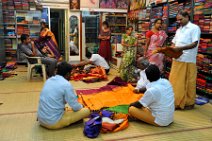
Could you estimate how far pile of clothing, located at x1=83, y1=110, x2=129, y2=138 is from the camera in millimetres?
2725

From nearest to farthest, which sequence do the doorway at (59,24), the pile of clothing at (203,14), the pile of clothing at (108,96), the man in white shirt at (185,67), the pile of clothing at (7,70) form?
the man in white shirt at (185,67) → the pile of clothing at (108,96) → the pile of clothing at (203,14) → the pile of clothing at (7,70) → the doorway at (59,24)

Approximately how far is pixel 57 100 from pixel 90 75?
9.95 ft

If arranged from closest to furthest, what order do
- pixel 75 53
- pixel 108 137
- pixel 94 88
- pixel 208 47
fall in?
1. pixel 108 137
2. pixel 208 47
3. pixel 94 88
4. pixel 75 53

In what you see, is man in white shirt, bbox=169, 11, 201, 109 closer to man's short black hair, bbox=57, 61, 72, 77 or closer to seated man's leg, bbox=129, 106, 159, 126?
seated man's leg, bbox=129, 106, 159, 126

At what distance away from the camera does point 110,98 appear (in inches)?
158

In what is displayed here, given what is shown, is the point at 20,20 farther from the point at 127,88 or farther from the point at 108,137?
the point at 108,137

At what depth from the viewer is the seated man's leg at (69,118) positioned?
2832mm

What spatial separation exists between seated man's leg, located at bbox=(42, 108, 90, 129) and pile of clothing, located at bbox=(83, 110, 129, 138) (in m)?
0.12

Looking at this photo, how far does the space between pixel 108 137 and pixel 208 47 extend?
2676mm

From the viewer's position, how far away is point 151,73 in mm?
2855

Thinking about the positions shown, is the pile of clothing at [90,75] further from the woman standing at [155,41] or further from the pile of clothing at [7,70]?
the pile of clothing at [7,70]

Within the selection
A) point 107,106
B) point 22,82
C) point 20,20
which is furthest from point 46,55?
point 107,106

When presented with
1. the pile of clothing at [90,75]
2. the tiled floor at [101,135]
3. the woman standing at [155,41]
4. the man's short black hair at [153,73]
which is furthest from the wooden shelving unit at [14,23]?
the man's short black hair at [153,73]

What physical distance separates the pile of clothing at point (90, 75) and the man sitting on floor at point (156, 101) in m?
2.59
